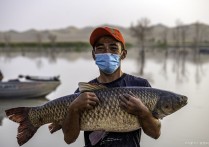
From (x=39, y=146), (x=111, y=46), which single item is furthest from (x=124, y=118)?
(x=39, y=146)

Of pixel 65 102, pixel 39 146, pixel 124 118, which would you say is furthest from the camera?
pixel 39 146

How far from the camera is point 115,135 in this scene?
290 cm

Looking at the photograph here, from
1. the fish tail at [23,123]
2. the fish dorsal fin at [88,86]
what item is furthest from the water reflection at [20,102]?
the fish dorsal fin at [88,86]

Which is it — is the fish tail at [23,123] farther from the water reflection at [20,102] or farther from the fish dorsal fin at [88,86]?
Result: the water reflection at [20,102]

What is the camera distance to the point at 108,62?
301 centimetres

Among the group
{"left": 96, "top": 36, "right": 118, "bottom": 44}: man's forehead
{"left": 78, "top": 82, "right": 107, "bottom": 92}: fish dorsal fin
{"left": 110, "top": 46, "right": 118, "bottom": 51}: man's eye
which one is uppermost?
{"left": 96, "top": 36, "right": 118, "bottom": 44}: man's forehead

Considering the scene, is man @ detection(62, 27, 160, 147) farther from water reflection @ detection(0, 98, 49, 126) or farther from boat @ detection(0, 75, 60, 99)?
boat @ detection(0, 75, 60, 99)

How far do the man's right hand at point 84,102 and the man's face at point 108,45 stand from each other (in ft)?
1.49

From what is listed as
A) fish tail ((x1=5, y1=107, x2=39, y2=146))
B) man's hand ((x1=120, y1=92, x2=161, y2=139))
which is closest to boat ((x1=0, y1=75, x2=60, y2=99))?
fish tail ((x1=5, y1=107, x2=39, y2=146))

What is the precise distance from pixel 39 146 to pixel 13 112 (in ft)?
21.7

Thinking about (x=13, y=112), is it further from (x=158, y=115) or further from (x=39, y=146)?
(x=39, y=146)

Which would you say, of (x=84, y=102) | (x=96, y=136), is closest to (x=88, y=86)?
(x=84, y=102)

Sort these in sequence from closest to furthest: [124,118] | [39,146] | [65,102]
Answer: [124,118]
[65,102]
[39,146]

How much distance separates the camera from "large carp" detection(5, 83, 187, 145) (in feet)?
9.13
